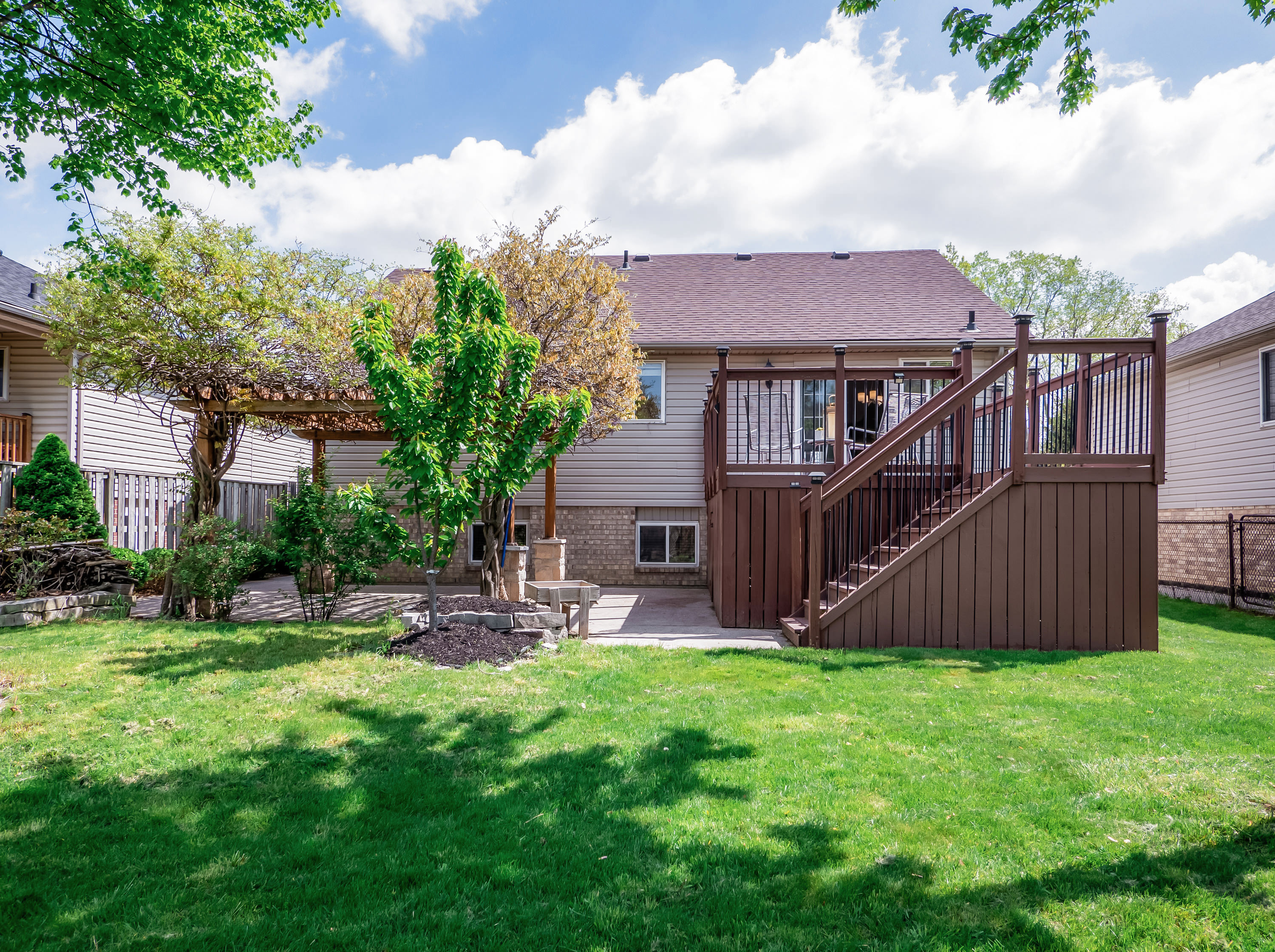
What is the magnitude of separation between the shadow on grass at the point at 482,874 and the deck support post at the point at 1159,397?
4749 millimetres

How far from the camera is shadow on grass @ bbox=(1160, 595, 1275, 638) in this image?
8.52 m

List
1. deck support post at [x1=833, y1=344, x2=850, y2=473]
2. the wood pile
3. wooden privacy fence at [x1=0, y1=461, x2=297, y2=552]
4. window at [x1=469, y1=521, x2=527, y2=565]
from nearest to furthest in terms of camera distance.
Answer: the wood pile, deck support post at [x1=833, y1=344, x2=850, y2=473], wooden privacy fence at [x1=0, y1=461, x2=297, y2=552], window at [x1=469, y1=521, x2=527, y2=565]

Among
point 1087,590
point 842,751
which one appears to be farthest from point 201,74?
point 1087,590

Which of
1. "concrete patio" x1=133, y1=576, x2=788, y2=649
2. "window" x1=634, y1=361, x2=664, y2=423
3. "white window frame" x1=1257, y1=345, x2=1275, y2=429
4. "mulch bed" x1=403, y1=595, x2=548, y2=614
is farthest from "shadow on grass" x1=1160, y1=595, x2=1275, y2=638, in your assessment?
"mulch bed" x1=403, y1=595, x2=548, y2=614

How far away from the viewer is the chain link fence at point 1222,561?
1020cm

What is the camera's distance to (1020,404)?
6.34 metres

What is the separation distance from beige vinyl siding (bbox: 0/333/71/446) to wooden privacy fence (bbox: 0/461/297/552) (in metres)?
1.38

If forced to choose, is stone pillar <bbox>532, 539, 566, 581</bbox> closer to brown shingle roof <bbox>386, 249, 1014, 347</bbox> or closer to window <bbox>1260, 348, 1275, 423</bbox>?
brown shingle roof <bbox>386, 249, 1014, 347</bbox>

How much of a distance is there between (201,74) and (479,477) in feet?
15.2

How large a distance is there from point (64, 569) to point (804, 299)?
41.4ft

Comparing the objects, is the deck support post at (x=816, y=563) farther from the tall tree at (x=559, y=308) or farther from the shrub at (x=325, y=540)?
the shrub at (x=325, y=540)

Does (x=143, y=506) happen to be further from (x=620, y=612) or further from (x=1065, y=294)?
(x=1065, y=294)

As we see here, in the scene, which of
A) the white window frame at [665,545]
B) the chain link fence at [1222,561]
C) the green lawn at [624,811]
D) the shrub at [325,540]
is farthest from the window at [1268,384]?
the shrub at [325,540]

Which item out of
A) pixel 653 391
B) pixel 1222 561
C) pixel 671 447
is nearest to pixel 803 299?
pixel 653 391
